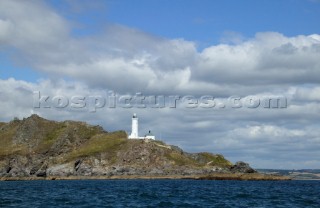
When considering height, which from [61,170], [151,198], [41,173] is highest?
[151,198]

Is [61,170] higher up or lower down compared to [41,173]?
higher up

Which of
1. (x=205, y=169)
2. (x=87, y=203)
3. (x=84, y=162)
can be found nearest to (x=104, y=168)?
(x=84, y=162)

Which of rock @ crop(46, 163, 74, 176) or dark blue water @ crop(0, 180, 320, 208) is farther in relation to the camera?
rock @ crop(46, 163, 74, 176)

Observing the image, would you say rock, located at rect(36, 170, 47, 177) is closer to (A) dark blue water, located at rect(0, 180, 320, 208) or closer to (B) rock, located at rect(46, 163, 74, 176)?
(B) rock, located at rect(46, 163, 74, 176)

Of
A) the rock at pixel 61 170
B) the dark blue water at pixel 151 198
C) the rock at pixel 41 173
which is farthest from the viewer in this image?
the rock at pixel 41 173

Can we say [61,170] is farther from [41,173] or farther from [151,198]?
[151,198]

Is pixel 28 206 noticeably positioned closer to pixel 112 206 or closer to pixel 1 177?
pixel 112 206

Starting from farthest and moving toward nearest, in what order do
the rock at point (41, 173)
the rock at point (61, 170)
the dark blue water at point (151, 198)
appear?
1. the rock at point (41, 173)
2. the rock at point (61, 170)
3. the dark blue water at point (151, 198)

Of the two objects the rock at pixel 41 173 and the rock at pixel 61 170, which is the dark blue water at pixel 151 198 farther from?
the rock at pixel 41 173

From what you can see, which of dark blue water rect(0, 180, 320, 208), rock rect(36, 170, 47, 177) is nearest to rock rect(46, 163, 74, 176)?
rock rect(36, 170, 47, 177)

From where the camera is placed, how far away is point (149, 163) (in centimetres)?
19562

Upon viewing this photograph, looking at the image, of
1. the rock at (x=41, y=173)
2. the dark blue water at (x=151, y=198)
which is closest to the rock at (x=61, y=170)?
the rock at (x=41, y=173)

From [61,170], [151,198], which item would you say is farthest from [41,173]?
[151,198]

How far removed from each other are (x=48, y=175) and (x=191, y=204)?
13426cm
